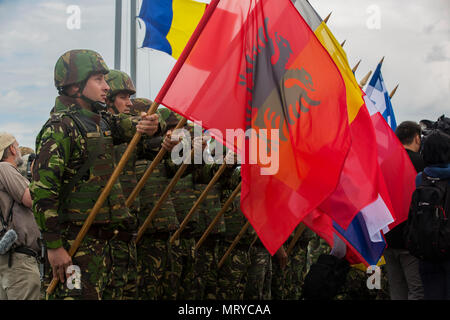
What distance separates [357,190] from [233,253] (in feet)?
12.4

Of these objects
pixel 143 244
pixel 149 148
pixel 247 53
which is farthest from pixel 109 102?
pixel 247 53

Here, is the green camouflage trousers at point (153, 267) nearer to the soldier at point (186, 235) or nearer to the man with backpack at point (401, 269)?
the soldier at point (186, 235)

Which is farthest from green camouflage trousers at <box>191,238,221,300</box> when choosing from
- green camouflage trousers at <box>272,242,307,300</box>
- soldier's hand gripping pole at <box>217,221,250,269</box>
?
green camouflage trousers at <box>272,242,307,300</box>

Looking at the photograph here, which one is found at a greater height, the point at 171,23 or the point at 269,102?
the point at 171,23

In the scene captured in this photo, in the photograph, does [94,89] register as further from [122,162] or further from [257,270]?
[257,270]

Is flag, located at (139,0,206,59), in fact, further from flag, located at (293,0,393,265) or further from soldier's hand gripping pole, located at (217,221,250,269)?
soldier's hand gripping pole, located at (217,221,250,269)

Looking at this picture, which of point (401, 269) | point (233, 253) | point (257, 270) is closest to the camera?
point (401, 269)

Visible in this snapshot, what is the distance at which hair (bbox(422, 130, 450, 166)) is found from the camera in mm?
6195

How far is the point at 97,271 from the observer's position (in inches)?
189

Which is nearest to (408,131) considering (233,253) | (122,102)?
(233,253)

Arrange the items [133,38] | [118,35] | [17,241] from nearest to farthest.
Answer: [17,241] < [118,35] < [133,38]

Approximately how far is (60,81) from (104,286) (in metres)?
1.76

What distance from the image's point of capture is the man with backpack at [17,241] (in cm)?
660

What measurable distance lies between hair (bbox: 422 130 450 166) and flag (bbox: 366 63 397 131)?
11.6 feet
